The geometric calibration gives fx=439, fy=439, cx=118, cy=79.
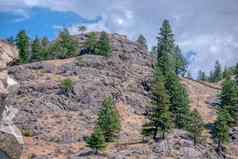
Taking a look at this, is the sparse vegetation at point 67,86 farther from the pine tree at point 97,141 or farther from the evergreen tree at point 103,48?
the pine tree at point 97,141

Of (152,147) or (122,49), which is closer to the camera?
A: (152,147)

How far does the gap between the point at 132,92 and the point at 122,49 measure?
33.8 metres

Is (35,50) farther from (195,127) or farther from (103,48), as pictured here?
(195,127)

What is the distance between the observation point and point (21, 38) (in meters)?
150

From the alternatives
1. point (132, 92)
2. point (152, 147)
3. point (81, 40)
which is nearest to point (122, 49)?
point (81, 40)

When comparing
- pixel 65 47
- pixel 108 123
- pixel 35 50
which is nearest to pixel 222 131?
pixel 108 123

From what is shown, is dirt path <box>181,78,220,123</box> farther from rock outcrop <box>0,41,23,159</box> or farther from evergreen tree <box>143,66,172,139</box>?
rock outcrop <box>0,41,23,159</box>

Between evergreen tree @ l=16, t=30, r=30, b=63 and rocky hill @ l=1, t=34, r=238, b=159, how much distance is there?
41.9ft

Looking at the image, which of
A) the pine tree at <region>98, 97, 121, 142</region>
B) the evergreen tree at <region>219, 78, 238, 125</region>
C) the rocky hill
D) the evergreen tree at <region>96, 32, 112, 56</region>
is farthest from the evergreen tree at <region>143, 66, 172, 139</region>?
the evergreen tree at <region>96, 32, 112, 56</region>

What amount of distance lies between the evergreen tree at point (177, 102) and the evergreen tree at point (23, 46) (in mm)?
53691

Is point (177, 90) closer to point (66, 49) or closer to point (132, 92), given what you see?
point (132, 92)

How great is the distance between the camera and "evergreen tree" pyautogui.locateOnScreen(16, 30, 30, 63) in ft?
488

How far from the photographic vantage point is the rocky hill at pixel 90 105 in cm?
9450

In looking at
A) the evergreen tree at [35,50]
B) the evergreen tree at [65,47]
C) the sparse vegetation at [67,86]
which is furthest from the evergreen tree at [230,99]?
the evergreen tree at [35,50]
